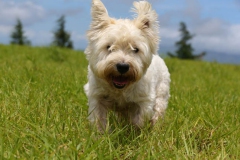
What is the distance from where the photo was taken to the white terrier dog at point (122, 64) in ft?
13.1

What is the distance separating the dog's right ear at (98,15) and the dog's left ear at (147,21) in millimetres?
393

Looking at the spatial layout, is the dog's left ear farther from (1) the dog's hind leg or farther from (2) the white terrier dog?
(1) the dog's hind leg

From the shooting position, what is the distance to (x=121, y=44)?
159 inches

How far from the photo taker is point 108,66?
12.8ft

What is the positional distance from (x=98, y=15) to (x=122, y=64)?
862mm

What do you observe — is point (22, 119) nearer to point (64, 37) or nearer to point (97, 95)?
point (97, 95)

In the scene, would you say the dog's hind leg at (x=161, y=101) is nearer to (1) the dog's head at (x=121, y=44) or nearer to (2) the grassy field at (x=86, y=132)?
(2) the grassy field at (x=86, y=132)

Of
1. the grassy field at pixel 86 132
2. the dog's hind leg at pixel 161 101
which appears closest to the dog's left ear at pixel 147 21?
the dog's hind leg at pixel 161 101

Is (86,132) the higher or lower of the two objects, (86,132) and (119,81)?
the lower

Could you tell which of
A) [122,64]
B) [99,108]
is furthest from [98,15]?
[99,108]

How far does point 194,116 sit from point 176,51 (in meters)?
57.5

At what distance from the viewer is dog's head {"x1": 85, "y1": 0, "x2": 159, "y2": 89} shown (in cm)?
394

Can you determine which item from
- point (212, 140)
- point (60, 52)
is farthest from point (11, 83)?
point (60, 52)

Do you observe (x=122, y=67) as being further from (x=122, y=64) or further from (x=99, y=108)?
(x=99, y=108)
